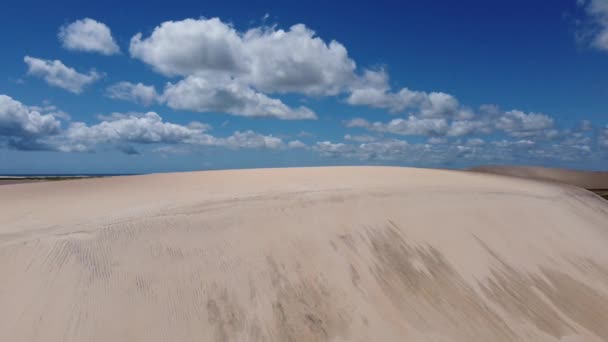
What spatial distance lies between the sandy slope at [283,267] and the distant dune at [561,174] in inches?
1969

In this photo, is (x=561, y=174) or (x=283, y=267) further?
(x=561, y=174)

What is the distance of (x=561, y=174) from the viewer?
222 ft

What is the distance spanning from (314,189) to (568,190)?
54.8 feet

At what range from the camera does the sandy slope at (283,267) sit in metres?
6.39

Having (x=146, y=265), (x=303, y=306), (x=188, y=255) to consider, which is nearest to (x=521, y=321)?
(x=303, y=306)

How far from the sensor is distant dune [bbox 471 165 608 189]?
59.4 m

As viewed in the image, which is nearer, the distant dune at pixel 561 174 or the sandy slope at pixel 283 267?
the sandy slope at pixel 283 267

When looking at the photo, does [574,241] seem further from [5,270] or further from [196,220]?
[5,270]

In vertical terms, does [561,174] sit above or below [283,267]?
below

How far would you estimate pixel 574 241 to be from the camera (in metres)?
13.9

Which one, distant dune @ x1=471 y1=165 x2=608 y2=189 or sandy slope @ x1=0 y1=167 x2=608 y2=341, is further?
distant dune @ x1=471 y1=165 x2=608 y2=189

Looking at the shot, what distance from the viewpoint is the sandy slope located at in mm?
6395

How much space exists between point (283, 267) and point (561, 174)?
7510 cm

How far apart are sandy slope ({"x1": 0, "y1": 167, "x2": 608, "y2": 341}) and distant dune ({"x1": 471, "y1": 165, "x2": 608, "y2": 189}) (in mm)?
50016
